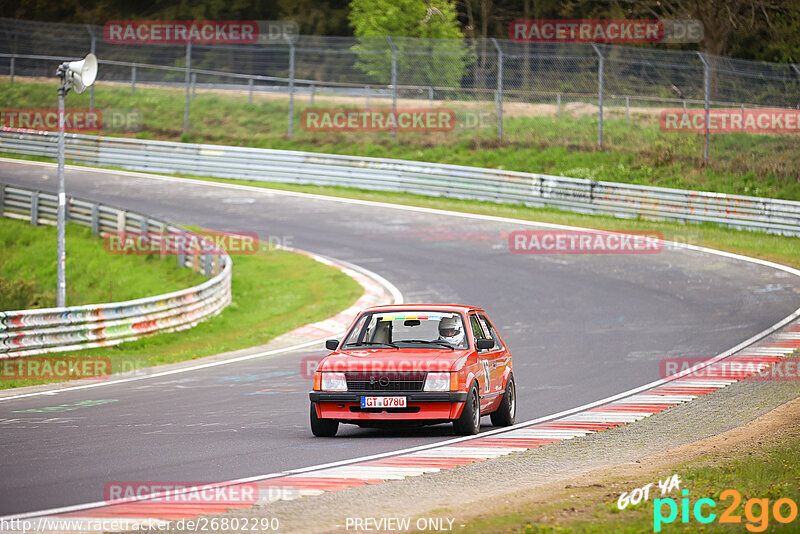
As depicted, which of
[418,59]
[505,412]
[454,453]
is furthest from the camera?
[418,59]

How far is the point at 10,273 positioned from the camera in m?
30.0

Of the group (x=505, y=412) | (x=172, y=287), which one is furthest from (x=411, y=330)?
(x=172, y=287)

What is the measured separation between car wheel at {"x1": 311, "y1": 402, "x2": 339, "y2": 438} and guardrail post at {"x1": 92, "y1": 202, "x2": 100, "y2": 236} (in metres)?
21.3

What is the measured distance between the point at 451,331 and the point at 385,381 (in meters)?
1.23

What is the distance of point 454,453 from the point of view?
32.0 ft

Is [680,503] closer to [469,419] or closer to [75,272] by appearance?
[469,419]

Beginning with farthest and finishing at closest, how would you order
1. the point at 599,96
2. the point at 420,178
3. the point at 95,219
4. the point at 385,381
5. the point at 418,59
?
the point at 418,59 → the point at 420,178 → the point at 599,96 → the point at 95,219 → the point at 385,381

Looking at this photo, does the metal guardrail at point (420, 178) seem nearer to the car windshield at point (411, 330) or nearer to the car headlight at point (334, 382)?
the car windshield at point (411, 330)

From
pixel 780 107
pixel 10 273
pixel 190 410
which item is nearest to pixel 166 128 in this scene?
pixel 10 273

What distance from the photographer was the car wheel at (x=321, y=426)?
10.7 meters

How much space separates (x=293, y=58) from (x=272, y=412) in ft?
87.8

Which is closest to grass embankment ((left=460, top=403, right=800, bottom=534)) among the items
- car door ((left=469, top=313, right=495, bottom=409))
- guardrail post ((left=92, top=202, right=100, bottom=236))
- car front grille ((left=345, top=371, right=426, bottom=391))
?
car front grille ((left=345, top=371, right=426, bottom=391))

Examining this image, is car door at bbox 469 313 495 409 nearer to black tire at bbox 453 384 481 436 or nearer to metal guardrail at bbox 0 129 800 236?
black tire at bbox 453 384 481 436

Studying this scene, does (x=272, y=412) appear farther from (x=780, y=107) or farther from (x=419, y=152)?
(x=419, y=152)
